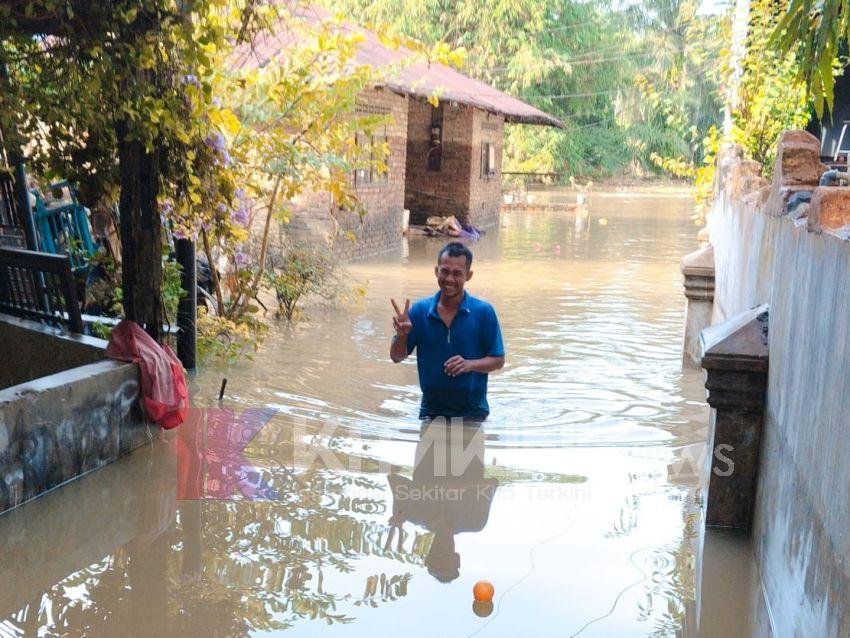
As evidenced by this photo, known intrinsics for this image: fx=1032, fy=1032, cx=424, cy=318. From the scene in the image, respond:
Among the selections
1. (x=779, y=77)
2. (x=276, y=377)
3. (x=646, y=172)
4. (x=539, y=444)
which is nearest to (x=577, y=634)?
(x=539, y=444)

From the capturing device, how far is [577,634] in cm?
416

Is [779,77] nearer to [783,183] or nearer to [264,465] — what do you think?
[783,183]

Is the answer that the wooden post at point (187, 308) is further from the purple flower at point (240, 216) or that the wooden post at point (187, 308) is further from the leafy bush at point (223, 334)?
the purple flower at point (240, 216)

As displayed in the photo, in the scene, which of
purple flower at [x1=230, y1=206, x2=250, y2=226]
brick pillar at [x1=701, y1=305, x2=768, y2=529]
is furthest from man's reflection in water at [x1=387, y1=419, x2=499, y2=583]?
purple flower at [x1=230, y1=206, x2=250, y2=226]

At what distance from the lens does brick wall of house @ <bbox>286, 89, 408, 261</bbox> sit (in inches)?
658

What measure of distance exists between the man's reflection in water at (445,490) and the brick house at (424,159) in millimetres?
10186

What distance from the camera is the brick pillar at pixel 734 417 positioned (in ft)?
16.3

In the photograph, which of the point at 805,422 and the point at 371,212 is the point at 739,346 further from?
the point at 371,212

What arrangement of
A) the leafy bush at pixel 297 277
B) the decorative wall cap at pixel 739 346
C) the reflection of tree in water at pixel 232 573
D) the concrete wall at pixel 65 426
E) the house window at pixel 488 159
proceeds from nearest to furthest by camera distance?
the reflection of tree in water at pixel 232 573
the decorative wall cap at pixel 739 346
the concrete wall at pixel 65 426
the leafy bush at pixel 297 277
the house window at pixel 488 159

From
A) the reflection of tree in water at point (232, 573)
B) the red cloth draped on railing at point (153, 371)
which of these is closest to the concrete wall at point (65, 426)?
the red cloth draped on railing at point (153, 371)

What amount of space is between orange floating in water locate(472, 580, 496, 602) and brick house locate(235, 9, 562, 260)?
12.4 meters

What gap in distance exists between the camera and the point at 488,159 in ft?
91.9

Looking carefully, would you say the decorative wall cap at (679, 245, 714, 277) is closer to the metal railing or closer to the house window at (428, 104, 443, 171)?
the metal railing

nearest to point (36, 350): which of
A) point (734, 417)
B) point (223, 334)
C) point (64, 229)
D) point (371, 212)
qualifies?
point (64, 229)
